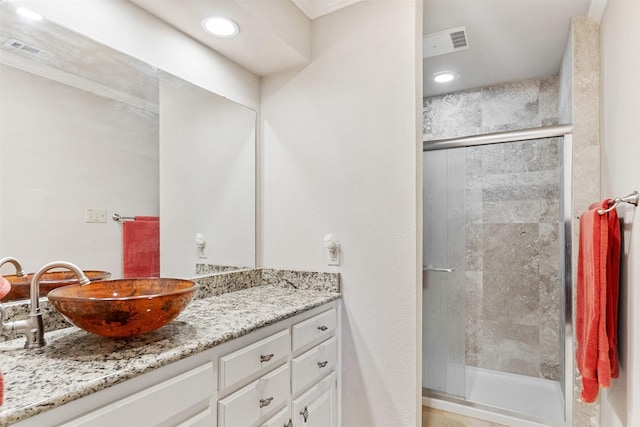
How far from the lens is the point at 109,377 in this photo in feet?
2.79

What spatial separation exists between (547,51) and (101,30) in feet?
8.83

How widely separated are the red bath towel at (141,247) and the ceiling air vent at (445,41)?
200cm

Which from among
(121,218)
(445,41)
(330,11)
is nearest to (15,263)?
(121,218)

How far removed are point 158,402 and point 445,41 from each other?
246cm

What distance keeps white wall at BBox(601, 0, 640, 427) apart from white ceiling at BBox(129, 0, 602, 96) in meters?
0.44

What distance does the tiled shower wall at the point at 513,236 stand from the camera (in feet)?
9.05

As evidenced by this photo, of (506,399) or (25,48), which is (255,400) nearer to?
(25,48)

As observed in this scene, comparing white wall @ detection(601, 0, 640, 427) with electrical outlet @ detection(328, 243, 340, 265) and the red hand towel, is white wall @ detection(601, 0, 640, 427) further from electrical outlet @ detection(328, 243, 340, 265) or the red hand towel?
electrical outlet @ detection(328, 243, 340, 265)

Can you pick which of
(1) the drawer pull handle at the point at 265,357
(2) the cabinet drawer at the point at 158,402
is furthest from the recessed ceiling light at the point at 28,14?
(1) the drawer pull handle at the point at 265,357

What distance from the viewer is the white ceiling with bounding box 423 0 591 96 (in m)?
1.91

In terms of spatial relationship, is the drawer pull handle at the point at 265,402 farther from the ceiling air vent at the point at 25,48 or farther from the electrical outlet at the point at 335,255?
the ceiling air vent at the point at 25,48

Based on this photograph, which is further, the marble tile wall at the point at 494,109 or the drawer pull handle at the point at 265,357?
the marble tile wall at the point at 494,109

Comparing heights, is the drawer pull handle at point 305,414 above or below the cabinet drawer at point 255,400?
below

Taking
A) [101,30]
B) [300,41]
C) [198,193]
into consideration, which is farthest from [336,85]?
[101,30]
